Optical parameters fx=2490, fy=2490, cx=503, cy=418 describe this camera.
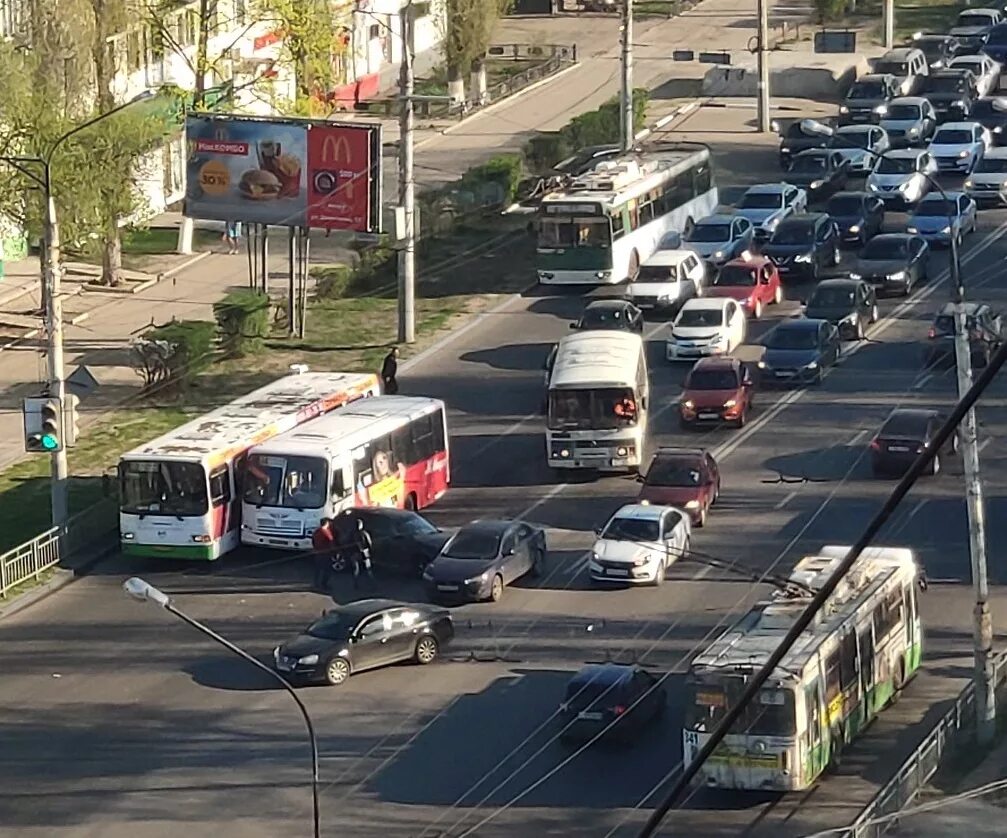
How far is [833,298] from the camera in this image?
4616 centimetres

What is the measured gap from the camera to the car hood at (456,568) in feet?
110

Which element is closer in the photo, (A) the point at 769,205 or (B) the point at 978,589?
(B) the point at 978,589

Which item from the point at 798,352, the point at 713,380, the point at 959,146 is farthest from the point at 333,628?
the point at 959,146

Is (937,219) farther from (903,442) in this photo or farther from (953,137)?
(903,442)

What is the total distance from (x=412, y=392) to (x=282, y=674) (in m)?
13.6

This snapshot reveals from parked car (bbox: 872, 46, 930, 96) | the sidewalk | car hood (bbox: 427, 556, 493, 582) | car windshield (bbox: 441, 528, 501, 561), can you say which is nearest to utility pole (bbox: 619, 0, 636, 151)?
the sidewalk

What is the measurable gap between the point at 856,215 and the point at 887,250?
401cm

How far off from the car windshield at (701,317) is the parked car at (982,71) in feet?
90.4

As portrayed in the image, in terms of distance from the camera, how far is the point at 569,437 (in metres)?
38.5

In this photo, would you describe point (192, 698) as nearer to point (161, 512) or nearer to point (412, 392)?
point (161, 512)

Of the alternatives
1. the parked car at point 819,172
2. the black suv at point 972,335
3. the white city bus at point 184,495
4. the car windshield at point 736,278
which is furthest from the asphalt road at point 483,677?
the parked car at point 819,172

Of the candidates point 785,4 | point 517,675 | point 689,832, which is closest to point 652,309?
point 517,675

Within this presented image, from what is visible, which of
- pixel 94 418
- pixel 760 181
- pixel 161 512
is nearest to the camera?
pixel 161 512

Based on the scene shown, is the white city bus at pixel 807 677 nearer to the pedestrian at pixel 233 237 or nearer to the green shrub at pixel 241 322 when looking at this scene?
the green shrub at pixel 241 322
